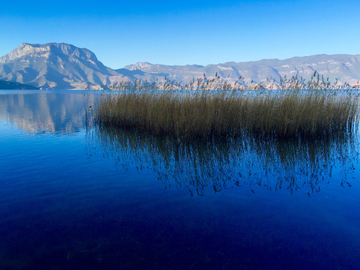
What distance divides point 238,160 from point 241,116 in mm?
3829

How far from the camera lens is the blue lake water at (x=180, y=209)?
263 centimetres

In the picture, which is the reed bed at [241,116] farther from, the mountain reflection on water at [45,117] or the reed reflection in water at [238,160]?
the mountain reflection on water at [45,117]

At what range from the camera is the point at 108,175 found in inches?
206

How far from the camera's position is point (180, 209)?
3723 millimetres

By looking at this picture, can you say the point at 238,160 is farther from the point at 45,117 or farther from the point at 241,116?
the point at 45,117

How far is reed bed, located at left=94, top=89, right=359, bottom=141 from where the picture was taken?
28.0 feet

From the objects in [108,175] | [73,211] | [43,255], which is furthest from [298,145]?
[43,255]

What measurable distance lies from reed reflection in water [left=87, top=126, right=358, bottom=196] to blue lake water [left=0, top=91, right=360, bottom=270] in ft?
0.13

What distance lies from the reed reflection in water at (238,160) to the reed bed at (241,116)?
56cm

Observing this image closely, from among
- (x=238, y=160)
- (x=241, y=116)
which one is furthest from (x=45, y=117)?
(x=238, y=160)

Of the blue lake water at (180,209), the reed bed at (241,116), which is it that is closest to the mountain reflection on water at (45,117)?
the reed bed at (241,116)

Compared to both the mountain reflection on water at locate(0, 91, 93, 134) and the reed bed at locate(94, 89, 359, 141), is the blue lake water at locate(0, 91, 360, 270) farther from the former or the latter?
the mountain reflection on water at locate(0, 91, 93, 134)

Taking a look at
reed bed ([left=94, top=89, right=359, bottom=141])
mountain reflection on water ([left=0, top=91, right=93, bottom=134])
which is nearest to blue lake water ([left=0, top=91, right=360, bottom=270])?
reed bed ([left=94, top=89, right=359, bottom=141])

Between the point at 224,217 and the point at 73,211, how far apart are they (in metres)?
2.43
